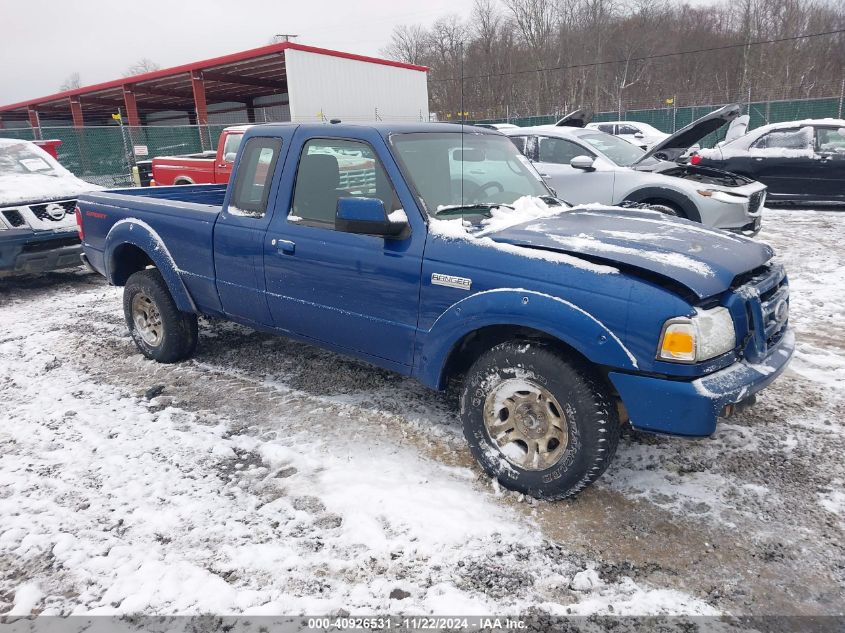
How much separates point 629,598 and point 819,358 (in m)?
3.35

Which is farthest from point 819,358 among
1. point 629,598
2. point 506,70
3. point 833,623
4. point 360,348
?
point 506,70

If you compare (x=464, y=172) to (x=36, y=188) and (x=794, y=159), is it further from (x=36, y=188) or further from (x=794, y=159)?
(x=794, y=159)

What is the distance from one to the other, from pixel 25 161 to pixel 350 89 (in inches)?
703

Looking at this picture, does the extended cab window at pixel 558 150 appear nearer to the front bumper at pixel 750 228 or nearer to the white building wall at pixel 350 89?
the front bumper at pixel 750 228

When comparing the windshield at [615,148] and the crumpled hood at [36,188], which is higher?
the windshield at [615,148]

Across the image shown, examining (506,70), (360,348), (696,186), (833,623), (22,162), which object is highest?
(506,70)

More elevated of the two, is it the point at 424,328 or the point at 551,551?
the point at 424,328

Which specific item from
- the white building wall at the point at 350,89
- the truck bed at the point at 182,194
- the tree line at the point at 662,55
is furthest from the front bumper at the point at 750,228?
the tree line at the point at 662,55

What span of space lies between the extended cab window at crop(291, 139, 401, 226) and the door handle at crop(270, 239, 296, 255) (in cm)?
19

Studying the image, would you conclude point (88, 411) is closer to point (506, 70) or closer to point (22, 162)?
point (22, 162)

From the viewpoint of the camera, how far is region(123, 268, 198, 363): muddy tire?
4.77m

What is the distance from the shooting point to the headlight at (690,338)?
251cm

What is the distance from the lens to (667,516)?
290 cm

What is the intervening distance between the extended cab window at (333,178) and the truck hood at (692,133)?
5.47 meters
